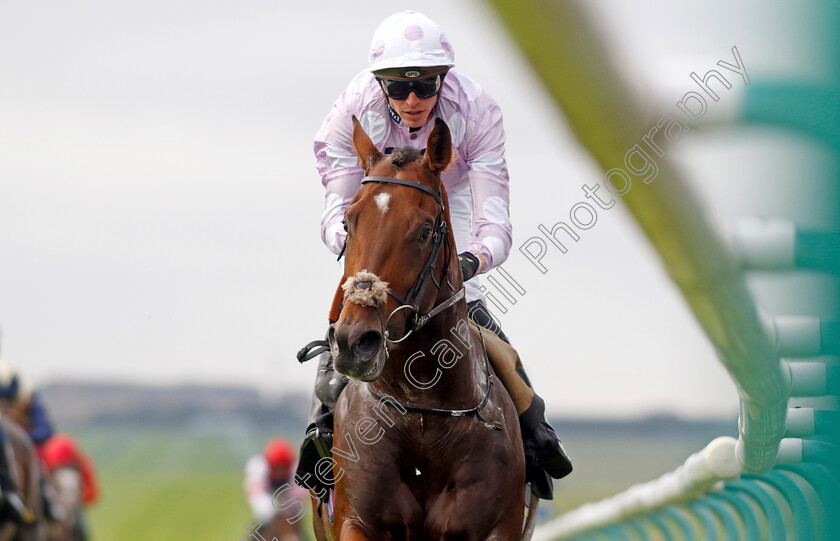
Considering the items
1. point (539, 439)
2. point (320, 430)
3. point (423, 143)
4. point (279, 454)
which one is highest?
point (423, 143)

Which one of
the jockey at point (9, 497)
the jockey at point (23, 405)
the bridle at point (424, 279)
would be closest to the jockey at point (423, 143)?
the bridle at point (424, 279)

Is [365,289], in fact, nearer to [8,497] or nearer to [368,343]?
[368,343]

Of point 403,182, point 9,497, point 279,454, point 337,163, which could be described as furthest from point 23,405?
point 403,182

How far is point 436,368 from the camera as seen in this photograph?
4477 millimetres

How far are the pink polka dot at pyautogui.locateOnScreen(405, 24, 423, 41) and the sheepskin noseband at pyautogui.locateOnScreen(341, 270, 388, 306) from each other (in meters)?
1.40

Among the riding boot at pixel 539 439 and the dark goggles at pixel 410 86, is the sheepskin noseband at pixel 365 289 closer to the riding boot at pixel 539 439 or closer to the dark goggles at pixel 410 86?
the dark goggles at pixel 410 86

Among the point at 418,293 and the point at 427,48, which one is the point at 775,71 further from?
the point at 427,48

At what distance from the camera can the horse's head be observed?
3846 mm

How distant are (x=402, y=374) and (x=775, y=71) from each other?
2.42 metres

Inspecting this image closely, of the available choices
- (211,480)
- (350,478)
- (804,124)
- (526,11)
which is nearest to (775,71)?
(804,124)

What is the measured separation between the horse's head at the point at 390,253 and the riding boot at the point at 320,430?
0.93 m

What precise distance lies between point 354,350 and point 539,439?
1.56m

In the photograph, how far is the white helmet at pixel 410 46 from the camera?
4.93m

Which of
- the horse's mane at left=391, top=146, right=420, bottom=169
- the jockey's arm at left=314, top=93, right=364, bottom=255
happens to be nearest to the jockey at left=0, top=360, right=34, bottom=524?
the jockey's arm at left=314, top=93, right=364, bottom=255
